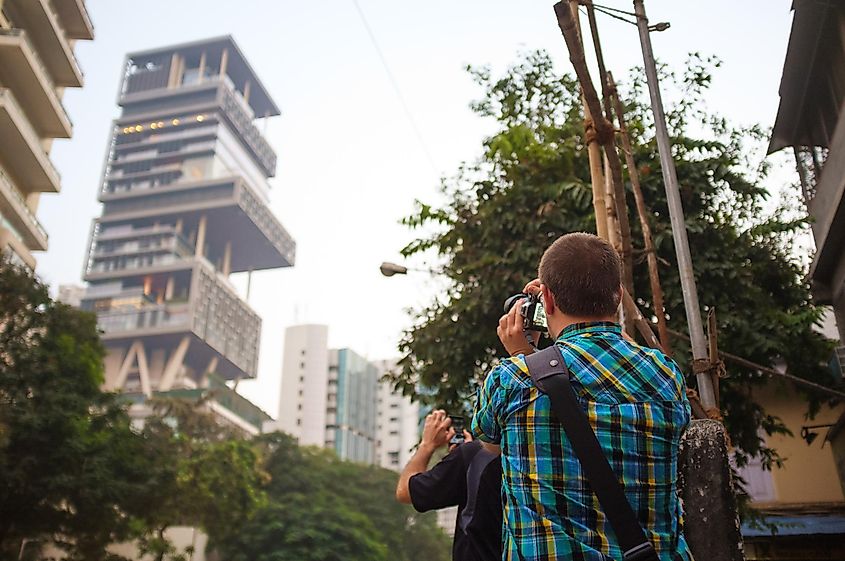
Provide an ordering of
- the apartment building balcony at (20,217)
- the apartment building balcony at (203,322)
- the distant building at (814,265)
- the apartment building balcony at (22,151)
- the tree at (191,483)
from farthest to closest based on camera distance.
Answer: the apartment building balcony at (203,322), the apartment building balcony at (20,217), the apartment building balcony at (22,151), the tree at (191,483), the distant building at (814,265)

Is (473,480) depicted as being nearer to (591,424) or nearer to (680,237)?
(591,424)

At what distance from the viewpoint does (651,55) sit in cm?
661

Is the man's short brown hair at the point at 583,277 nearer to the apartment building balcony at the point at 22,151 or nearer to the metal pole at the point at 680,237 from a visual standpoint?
the metal pole at the point at 680,237

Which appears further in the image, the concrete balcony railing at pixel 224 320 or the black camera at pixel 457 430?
the concrete balcony railing at pixel 224 320

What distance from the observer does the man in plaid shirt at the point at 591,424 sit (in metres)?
1.68

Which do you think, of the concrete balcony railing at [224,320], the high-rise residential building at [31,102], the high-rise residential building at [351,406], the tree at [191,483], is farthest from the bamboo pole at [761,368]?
the concrete balcony railing at [224,320]

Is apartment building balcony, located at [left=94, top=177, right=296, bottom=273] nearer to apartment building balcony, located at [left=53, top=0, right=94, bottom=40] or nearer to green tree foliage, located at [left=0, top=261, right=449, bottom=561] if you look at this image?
apartment building balcony, located at [left=53, top=0, right=94, bottom=40]

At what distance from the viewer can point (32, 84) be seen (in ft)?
94.1

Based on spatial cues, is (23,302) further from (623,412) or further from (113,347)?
(113,347)

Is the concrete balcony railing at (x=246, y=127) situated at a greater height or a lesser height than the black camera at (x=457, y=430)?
greater

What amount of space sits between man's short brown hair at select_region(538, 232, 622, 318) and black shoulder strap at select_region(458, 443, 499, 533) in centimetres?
61

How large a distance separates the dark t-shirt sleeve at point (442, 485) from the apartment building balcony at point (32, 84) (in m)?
29.2

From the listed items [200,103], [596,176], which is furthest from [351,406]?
[596,176]

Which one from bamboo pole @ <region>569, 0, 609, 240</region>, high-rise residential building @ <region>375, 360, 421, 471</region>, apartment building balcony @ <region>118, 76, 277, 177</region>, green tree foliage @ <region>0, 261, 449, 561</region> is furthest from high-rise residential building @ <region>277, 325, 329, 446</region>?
bamboo pole @ <region>569, 0, 609, 240</region>
